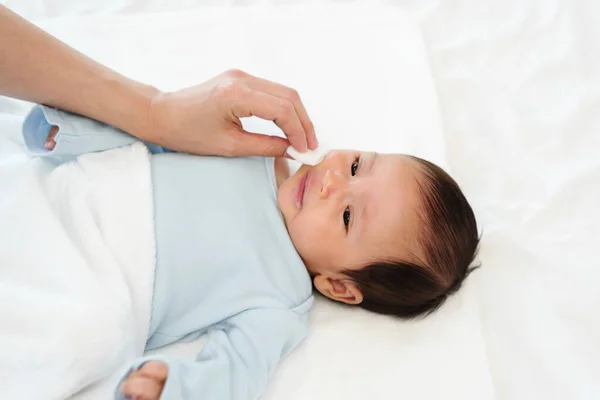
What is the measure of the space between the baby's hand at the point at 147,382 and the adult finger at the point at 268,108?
45 centimetres

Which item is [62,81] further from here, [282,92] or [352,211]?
[352,211]

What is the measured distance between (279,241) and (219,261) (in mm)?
120

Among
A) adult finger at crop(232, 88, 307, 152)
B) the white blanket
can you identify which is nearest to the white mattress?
the white blanket

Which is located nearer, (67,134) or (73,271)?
(73,271)

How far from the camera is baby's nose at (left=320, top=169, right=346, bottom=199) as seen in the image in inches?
41.1

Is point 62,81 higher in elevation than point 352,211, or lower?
higher

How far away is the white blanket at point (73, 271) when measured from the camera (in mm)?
822

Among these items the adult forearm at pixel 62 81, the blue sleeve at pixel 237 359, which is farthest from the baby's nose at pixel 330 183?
the adult forearm at pixel 62 81

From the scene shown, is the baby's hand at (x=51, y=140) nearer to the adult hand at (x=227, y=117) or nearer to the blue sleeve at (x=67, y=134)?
the blue sleeve at (x=67, y=134)

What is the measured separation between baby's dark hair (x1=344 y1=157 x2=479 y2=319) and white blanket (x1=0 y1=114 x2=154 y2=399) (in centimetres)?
38

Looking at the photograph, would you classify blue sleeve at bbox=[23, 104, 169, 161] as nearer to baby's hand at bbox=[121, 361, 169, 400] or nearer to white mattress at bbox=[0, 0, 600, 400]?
white mattress at bbox=[0, 0, 600, 400]

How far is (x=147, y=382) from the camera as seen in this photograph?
2.58 ft

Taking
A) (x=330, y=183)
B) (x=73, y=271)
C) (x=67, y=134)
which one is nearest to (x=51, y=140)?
(x=67, y=134)

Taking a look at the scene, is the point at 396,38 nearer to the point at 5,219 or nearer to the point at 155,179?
the point at 155,179
